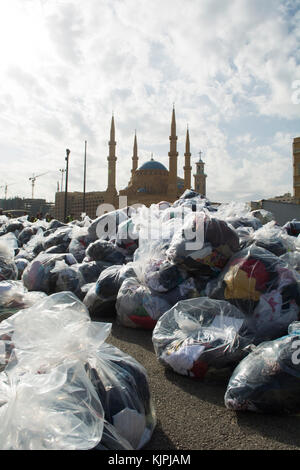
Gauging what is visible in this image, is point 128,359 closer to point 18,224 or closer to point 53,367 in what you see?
point 53,367

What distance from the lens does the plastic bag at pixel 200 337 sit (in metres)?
2.08

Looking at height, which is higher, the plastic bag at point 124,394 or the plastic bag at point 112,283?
the plastic bag at point 112,283

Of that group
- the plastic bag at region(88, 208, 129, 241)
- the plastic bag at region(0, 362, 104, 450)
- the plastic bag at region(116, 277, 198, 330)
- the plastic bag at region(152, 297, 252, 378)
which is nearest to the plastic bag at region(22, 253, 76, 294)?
the plastic bag at region(88, 208, 129, 241)

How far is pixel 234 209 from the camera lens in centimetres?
480

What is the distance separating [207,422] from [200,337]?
0.56 m

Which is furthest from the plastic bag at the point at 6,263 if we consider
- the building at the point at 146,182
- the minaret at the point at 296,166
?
the building at the point at 146,182

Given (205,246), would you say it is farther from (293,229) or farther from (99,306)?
→ (293,229)

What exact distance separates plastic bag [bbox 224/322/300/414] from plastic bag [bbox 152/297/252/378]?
0.28m

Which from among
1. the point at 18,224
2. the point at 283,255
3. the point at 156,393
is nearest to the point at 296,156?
the point at 18,224

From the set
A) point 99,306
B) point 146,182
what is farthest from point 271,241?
point 146,182

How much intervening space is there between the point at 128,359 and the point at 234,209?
3524 mm

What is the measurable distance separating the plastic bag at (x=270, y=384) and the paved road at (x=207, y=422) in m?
0.06

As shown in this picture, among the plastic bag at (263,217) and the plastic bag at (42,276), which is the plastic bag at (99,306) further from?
the plastic bag at (263,217)

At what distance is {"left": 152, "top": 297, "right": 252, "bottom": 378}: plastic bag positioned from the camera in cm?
208
